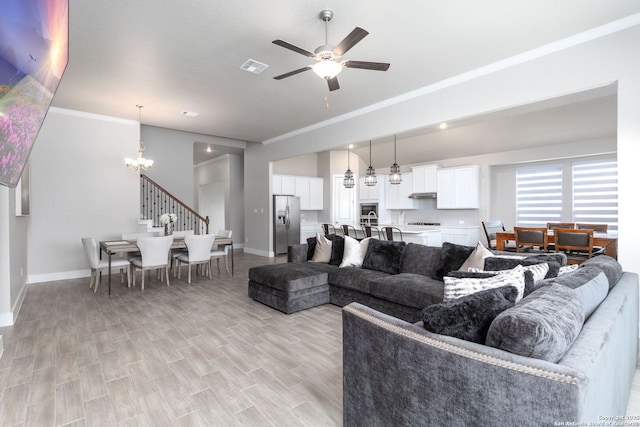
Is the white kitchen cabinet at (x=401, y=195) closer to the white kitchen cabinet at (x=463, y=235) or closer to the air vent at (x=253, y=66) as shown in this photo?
the white kitchen cabinet at (x=463, y=235)

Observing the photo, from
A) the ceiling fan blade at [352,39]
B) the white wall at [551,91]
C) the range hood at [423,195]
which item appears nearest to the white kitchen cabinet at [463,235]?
the range hood at [423,195]

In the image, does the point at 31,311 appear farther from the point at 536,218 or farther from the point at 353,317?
the point at 536,218

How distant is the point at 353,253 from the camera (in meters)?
4.18

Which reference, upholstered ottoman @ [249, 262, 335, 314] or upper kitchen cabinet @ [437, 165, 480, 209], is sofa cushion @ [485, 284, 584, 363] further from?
upper kitchen cabinet @ [437, 165, 480, 209]

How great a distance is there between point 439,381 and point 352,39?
2.40 metres

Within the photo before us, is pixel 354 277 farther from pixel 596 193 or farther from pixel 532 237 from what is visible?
pixel 596 193

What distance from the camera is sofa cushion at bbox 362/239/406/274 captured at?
3.87m

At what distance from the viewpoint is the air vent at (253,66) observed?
3.69 m

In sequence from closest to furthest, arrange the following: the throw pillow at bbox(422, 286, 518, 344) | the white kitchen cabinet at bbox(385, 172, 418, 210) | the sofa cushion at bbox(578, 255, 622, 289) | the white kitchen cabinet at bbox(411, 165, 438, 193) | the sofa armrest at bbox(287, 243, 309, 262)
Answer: the throw pillow at bbox(422, 286, 518, 344) < the sofa cushion at bbox(578, 255, 622, 289) < the sofa armrest at bbox(287, 243, 309, 262) < the white kitchen cabinet at bbox(411, 165, 438, 193) < the white kitchen cabinet at bbox(385, 172, 418, 210)

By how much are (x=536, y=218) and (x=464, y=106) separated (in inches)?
176

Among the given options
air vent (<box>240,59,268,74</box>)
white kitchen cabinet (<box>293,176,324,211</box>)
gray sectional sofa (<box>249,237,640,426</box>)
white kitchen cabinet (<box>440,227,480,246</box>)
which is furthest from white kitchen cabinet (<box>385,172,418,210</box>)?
gray sectional sofa (<box>249,237,640,426</box>)

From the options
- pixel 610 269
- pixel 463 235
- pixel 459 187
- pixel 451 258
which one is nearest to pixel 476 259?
pixel 451 258

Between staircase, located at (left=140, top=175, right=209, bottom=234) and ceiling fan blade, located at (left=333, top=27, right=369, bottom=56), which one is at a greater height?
ceiling fan blade, located at (left=333, top=27, right=369, bottom=56)

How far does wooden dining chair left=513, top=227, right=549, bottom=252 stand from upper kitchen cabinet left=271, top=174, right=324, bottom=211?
5546 mm
